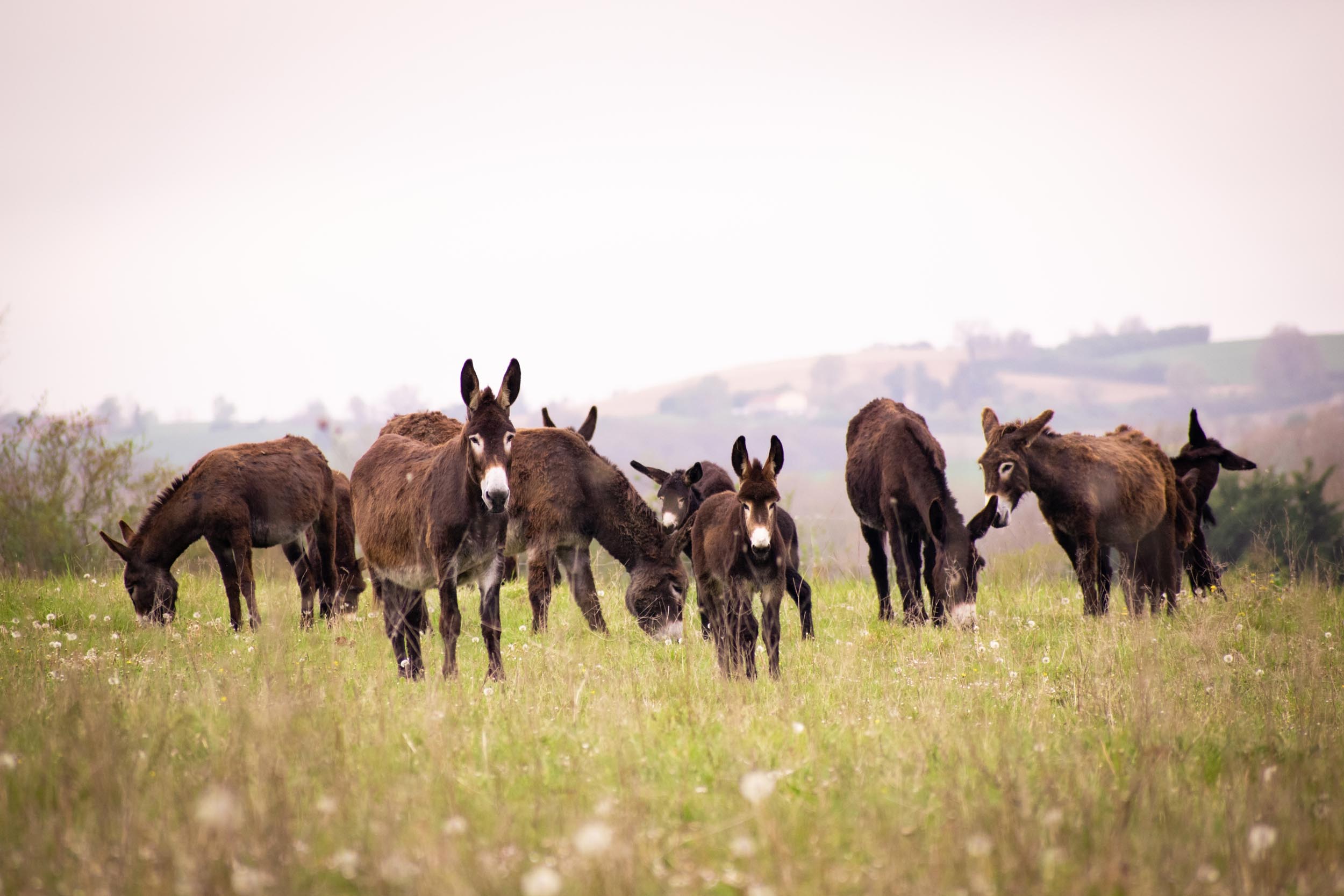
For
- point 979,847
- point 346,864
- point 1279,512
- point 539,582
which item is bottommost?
point 1279,512

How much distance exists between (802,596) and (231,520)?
5.78m

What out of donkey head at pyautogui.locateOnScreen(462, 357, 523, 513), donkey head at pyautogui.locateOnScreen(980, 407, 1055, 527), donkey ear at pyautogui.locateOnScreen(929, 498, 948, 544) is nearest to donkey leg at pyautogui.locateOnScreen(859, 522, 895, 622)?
donkey ear at pyautogui.locateOnScreen(929, 498, 948, 544)

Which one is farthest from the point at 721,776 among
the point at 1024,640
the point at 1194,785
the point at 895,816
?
the point at 1024,640

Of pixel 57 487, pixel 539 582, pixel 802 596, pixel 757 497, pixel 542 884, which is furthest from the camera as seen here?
pixel 57 487

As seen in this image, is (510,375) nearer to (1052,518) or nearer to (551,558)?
(551,558)

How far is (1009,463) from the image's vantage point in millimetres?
8820

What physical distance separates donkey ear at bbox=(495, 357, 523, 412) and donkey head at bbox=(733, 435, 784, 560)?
1.67m

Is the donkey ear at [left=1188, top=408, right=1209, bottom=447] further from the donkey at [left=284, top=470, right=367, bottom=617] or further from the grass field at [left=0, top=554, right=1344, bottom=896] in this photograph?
the donkey at [left=284, top=470, right=367, bottom=617]

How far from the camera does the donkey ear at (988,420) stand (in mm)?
9586

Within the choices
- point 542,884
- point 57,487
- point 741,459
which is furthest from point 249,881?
point 57,487

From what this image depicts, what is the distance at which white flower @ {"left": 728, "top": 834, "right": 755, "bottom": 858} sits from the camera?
9.84 feet

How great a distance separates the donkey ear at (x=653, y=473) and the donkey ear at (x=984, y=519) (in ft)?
10.2

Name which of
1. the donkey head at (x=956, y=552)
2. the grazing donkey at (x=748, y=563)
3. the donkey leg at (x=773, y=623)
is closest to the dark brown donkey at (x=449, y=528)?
the grazing donkey at (x=748, y=563)

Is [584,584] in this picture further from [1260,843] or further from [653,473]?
[1260,843]
